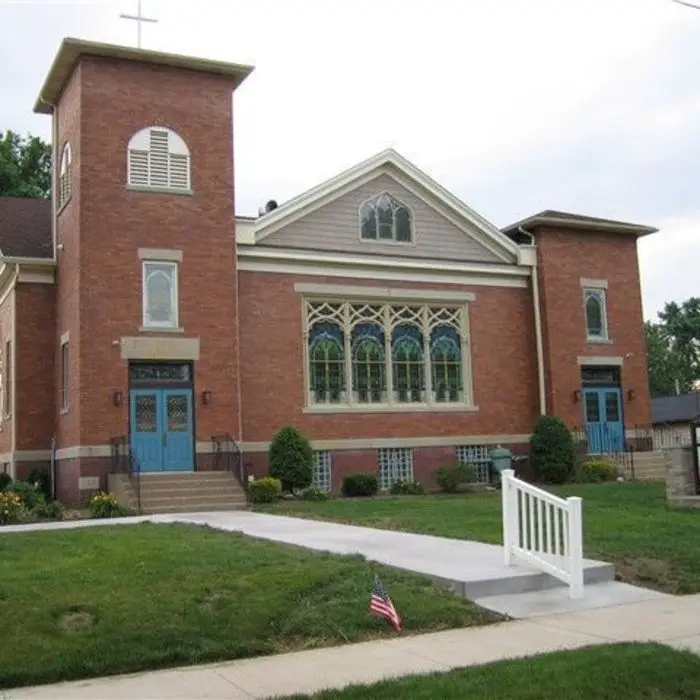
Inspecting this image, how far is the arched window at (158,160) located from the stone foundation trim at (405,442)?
710 cm

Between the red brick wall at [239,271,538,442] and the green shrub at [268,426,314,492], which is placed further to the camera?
the red brick wall at [239,271,538,442]

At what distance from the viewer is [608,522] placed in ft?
49.1

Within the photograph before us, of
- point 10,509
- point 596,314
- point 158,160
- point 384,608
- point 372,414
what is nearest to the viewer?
point 384,608

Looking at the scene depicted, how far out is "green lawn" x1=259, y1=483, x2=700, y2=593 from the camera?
36.6 ft

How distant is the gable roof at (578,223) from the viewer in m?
29.9

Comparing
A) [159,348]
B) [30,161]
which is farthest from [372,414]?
[30,161]

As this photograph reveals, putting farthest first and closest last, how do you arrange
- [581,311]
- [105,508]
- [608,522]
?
1. [581,311]
2. [105,508]
3. [608,522]

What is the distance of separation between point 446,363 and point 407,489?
14.9 ft

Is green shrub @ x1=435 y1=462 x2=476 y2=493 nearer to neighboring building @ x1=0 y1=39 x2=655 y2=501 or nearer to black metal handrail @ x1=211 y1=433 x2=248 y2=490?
neighboring building @ x1=0 y1=39 x2=655 y2=501

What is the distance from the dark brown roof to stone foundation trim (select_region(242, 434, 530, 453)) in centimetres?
816

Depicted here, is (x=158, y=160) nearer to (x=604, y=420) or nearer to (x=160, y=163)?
(x=160, y=163)

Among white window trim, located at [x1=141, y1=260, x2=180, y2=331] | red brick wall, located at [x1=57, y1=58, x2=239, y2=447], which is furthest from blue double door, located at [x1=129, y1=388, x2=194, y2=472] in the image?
white window trim, located at [x1=141, y1=260, x2=180, y2=331]

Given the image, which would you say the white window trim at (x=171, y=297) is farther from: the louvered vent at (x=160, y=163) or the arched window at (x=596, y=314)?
the arched window at (x=596, y=314)

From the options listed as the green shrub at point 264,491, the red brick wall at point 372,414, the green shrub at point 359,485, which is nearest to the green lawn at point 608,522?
the green shrub at point 264,491
